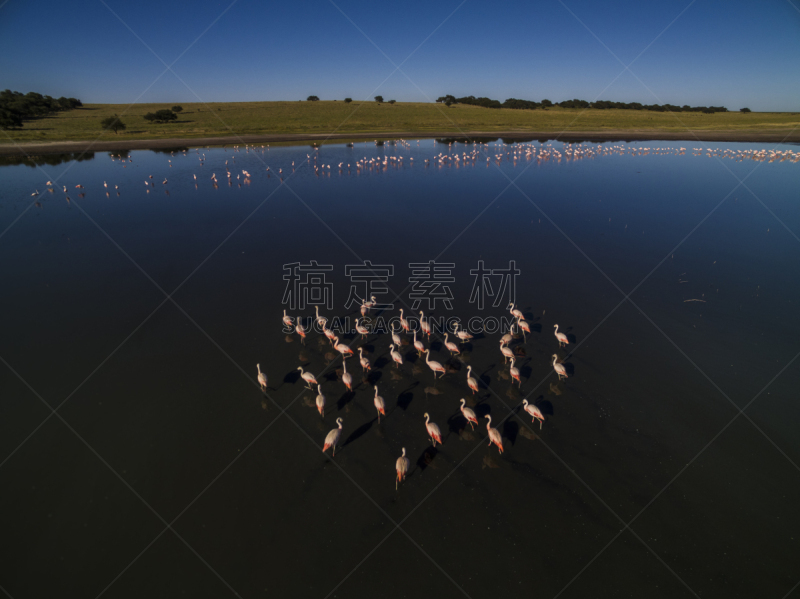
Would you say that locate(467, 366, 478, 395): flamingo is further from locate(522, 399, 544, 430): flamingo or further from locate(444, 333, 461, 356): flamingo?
locate(522, 399, 544, 430): flamingo

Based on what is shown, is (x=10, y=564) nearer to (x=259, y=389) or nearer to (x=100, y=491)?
(x=100, y=491)

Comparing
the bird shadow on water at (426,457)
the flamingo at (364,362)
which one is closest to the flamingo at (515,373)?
the bird shadow on water at (426,457)

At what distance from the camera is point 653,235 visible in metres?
20.7

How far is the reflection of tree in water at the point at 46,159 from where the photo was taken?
42000 millimetres

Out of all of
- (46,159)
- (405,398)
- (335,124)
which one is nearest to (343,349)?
(405,398)

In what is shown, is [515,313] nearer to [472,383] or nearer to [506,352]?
[506,352]

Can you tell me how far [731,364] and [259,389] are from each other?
14068mm

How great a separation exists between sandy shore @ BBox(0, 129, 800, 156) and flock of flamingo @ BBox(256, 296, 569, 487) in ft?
190

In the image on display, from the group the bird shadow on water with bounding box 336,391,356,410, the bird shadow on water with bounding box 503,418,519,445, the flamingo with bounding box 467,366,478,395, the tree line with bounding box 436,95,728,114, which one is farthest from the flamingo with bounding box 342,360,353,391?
the tree line with bounding box 436,95,728,114

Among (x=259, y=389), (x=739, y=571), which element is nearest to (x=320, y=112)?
(x=259, y=389)

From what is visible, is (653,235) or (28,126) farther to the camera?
(28,126)

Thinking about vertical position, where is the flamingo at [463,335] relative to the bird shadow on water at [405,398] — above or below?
above

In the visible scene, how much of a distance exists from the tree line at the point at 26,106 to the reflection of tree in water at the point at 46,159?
120 ft

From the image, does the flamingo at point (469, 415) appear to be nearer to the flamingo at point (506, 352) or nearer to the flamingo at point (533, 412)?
the flamingo at point (533, 412)
